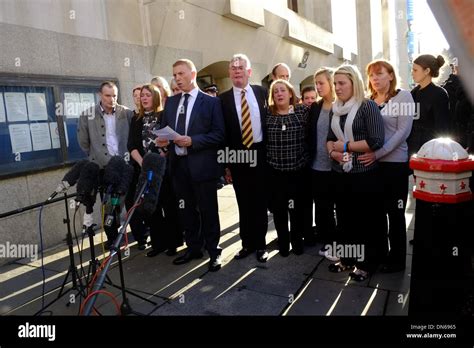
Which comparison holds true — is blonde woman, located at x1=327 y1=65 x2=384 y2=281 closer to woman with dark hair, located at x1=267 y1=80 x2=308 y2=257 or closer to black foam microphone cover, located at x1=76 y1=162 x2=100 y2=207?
woman with dark hair, located at x1=267 y1=80 x2=308 y2=257

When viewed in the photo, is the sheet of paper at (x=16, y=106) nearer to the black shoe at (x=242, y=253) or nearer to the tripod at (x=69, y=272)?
the tripod at (x=69, y=272)

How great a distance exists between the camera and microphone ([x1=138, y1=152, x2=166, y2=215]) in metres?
2.68

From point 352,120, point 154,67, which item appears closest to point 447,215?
point 352,120

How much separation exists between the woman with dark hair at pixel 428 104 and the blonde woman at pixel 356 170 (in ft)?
2.48

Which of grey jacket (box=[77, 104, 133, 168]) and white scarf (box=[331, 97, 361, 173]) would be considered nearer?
white scarf (box=[331, 97, 361, 173])

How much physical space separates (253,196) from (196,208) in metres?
0.67

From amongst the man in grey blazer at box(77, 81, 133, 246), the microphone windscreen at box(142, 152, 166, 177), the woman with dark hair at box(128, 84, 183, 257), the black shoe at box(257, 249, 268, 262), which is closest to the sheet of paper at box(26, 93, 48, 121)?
the man in grey blazer at box(77, 81, 133, 246)

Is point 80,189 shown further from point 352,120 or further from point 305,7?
point 305,7

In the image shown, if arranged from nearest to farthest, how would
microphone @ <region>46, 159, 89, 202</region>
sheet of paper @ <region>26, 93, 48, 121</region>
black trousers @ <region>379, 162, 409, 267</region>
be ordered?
microphone @ <region>46, 159, 89, 202</region> → black trousers @ <region>379, 162, 409, 267</region> → sheet of paper @ <region>26, 93, 48, 121</region>

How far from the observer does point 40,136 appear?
505 centimetres

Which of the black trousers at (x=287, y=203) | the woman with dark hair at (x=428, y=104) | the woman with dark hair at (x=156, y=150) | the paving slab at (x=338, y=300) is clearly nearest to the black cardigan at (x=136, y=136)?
the woman with dark hair at (x=156, y=150)

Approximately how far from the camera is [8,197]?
15.2 feet

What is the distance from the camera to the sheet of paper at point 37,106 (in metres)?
4.88

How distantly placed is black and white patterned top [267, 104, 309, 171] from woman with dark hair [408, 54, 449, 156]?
1.12 metres
